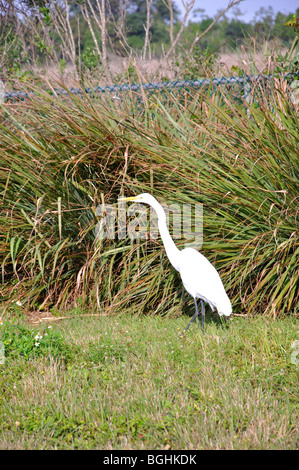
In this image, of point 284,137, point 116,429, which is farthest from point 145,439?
point 284,137

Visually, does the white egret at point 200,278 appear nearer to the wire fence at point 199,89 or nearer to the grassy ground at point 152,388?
the grassy ground at point 152,388

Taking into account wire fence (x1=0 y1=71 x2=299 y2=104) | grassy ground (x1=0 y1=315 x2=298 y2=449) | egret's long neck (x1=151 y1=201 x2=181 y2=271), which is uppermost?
wire fence (x1=0 y1=71 x2=299 y2=104)

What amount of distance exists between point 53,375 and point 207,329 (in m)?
1.29

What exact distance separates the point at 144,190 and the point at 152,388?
2056mm

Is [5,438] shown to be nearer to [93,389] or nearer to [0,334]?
[93,389]

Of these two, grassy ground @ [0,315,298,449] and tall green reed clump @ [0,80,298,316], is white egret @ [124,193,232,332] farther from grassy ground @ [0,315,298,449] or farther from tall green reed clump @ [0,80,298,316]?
tall green reed clump @ [0,80,298,316]

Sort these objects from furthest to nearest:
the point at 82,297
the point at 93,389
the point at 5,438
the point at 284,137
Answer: the point at 82,297 → the point at 284,137 → the point at 93,389 → the point at 5,438

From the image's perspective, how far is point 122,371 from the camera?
3.04 metres

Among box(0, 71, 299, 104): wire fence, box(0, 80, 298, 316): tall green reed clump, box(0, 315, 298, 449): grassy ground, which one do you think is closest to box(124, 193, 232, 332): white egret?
box(0, 315, 298, 449): grassy ground

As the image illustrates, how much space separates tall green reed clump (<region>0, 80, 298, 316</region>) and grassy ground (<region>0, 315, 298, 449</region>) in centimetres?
55

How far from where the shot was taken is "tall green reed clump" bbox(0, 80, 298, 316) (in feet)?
13.1

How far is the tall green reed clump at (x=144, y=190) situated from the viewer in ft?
13.1

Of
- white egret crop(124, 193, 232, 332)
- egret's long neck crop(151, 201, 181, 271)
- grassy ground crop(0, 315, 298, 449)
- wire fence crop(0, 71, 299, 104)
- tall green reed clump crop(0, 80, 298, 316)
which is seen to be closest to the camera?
grassy ground crop(0, 315, 298, 449)

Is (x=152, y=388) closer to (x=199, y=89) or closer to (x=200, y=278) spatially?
(x=200, y=278)
